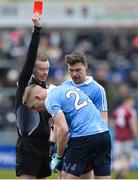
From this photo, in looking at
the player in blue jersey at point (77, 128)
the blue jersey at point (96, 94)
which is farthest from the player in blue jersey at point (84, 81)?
the player in blue jersey at point (77, 128)

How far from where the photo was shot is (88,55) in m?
24.3

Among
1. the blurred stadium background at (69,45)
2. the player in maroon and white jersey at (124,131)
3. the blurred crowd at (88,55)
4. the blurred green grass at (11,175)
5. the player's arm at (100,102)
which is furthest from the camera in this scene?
the blurred crowd at (88,55)

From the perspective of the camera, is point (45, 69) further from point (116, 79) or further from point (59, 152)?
point (116, 79)

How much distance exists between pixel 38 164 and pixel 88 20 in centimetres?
1271

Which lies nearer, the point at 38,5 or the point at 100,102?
the point at 38,5

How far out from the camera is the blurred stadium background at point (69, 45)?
21.8 metres

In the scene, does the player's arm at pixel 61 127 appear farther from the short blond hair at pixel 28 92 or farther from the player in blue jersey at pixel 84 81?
the player in blue jersey at pixel 84 81

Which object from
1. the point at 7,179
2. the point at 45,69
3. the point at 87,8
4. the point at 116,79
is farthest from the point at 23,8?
the point at 45,69

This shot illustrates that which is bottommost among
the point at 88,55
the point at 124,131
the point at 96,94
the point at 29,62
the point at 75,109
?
the point at 124,131

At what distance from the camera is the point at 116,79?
23.2 meters

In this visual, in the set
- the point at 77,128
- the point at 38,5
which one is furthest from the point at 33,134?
the point at 38,5

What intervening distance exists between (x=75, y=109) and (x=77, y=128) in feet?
0.78

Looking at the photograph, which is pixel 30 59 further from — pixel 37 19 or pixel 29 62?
pixel 37 19

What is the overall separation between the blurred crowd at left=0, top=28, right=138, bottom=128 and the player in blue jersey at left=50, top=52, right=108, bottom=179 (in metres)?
10.2
